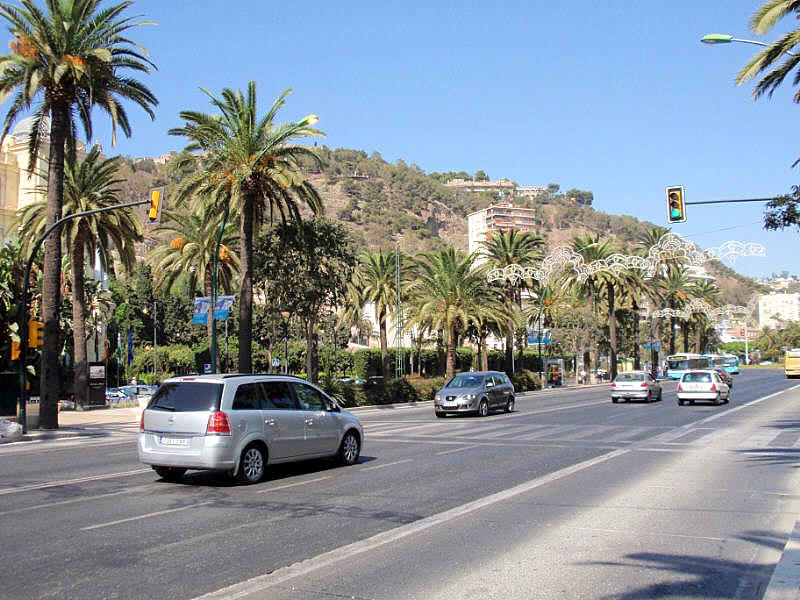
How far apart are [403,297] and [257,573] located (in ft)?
168

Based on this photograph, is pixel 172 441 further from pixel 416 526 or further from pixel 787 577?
pixel 787 577

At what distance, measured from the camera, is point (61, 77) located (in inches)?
968

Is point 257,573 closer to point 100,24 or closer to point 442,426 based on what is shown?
point 442,426

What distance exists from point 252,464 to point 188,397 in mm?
1410

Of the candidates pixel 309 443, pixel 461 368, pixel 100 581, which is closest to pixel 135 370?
pixel 461 368

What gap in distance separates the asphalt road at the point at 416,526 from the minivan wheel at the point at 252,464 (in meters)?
0.31

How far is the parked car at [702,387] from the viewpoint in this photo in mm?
33250

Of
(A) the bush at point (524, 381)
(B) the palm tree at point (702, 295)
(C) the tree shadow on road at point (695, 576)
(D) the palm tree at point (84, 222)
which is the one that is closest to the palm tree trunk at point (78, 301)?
(D) the palm tree at point (84, 222)

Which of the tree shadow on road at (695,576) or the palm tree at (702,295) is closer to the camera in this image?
the tree shadow on road at (695,576)

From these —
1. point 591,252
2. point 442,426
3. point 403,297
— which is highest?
point 591,252

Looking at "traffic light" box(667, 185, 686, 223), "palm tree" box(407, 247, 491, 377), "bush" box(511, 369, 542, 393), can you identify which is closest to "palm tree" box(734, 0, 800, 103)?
"traffic light" box(667, 185, 686, 223)

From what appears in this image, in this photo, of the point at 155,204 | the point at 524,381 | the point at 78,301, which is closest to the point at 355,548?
the point at 155,204

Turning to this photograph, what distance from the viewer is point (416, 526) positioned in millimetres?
8953

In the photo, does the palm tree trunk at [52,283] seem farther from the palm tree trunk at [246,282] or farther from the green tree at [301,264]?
the green tree at [301,264]
